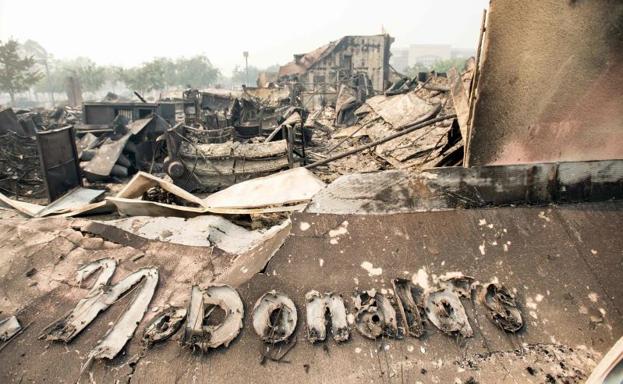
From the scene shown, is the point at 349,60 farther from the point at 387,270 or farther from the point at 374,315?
the point at 374,315

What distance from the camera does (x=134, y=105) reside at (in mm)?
16031

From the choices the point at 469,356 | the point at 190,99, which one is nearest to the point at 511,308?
the point at 469,356

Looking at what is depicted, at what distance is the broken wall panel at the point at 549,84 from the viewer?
255cm

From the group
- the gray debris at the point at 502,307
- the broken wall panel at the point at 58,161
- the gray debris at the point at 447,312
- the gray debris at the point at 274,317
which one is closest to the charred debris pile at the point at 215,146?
the broken wall panel at the point at 58,161

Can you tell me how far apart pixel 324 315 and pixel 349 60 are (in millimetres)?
36066

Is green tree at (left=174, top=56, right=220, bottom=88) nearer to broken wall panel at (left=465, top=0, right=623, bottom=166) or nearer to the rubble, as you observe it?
the rubble

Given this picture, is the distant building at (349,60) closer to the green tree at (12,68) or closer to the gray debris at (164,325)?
the green tree at (12,68)

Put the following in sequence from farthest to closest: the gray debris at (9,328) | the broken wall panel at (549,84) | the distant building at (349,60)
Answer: the distant building at (349,60)
the broken wall panel at (549,84)
the gray debris at (9,328)

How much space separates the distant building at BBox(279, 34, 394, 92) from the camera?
3431cm

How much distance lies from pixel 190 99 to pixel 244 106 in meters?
7.25

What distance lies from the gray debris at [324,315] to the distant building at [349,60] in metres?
32.6

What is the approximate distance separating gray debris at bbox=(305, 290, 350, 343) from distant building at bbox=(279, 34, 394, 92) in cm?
3264

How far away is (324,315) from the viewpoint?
233 cm

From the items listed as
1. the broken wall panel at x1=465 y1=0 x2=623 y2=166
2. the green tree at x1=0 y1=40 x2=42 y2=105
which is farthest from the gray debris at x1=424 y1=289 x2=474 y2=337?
the green tree at x1=0 y1=40 x2=42 y2=105
